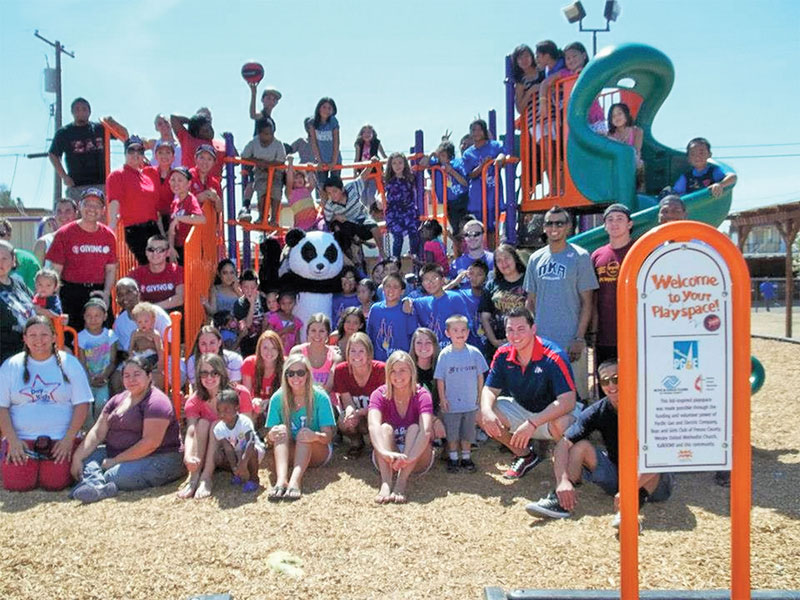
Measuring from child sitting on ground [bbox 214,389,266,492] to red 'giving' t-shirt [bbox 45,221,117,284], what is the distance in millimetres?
2125

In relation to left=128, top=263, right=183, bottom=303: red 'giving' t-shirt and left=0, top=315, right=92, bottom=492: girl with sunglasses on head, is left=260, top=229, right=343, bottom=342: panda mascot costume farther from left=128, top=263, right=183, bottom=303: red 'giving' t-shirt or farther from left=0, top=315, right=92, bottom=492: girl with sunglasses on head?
left=0, top=315, right=92, bottom=492: girl with sunglasses on head

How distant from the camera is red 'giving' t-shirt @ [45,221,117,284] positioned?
595 cm

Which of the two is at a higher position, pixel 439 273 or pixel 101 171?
pixel 101 171

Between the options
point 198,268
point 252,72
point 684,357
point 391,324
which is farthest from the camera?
point 252,72

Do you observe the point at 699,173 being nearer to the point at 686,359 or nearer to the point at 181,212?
the point at 686,359

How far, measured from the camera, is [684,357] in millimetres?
2371

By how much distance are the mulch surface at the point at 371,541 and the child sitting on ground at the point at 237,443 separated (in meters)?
0.13

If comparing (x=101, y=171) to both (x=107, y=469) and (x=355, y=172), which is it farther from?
(x=107, y=469)

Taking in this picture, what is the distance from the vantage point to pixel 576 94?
6430 mm

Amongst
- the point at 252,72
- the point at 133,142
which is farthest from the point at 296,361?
the point at 252,72

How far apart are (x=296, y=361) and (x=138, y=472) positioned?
129cm

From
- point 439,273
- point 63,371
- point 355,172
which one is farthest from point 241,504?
point 355,172

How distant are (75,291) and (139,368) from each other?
5.53ft

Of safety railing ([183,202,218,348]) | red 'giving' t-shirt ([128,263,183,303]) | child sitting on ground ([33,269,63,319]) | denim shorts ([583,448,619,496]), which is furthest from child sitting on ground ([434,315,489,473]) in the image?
child sitting on ground ([33,269,63,319])
